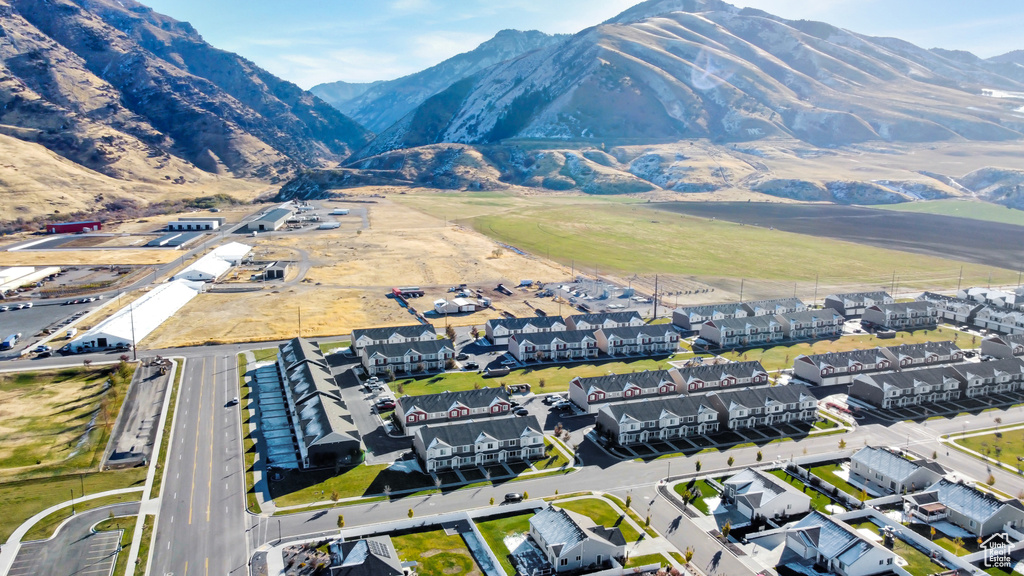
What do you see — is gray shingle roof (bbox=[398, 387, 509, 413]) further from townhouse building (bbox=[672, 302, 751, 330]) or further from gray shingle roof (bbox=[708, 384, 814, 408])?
townhouse building (bbox=[672, 302, 751, 330])

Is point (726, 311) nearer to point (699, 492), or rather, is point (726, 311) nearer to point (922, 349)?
point (922, 349)

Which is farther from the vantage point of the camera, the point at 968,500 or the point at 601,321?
the point at 601,321

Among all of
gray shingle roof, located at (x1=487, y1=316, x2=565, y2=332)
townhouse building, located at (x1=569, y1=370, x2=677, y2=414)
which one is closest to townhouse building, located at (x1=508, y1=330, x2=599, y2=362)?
gray shingle roof, located at (x1=487, y1=316, x2=565, y2=332)

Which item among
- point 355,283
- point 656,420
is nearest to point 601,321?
point 656,420

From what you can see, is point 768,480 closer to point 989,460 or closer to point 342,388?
point 989,460

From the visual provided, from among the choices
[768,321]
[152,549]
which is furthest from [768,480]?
[768,321]

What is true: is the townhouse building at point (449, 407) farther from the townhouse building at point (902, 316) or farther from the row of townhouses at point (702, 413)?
the townhouse building at point (902, 316)

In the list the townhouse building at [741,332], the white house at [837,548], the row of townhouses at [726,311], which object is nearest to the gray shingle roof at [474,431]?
the white house at [837,548]
